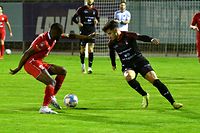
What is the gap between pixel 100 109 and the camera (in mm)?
12641

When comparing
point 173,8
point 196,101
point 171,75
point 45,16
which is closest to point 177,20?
point 173,8

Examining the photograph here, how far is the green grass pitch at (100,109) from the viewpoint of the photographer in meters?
10.2

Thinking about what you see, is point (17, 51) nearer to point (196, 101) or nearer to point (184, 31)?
point (184, 31)

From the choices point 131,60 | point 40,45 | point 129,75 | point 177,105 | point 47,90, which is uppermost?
point 40,45

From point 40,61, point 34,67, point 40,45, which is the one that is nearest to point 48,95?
point 34,67

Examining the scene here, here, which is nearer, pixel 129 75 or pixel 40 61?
pixel 40 61

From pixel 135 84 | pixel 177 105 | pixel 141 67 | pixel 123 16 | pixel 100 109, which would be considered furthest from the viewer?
pixel 123 16

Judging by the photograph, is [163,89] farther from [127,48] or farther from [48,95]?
[48,95]

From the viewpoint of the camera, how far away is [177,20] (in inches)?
1356

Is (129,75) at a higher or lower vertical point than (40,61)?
lower

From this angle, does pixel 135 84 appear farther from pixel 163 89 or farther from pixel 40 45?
pixel 40 45

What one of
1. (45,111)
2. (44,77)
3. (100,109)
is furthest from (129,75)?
(45,111)

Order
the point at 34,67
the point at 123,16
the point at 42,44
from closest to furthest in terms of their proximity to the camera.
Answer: the point at 42,44 < the point at 34,67 < the point at 123,16

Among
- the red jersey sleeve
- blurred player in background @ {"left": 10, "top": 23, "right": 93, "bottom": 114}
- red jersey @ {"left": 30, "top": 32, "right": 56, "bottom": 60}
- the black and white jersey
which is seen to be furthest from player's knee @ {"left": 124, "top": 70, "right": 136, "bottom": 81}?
the red jersey sleeve
